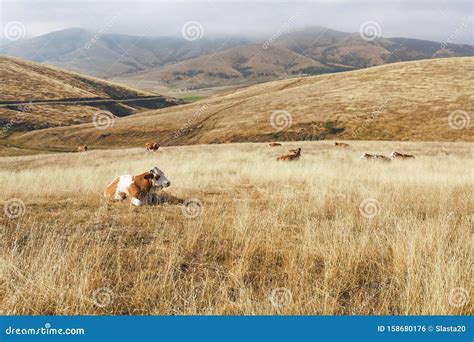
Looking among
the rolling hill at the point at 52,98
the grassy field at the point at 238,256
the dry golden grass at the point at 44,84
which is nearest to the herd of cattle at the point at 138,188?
the grassy field at the point at 238,256

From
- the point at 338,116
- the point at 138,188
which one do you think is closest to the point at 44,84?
the point at 338,116

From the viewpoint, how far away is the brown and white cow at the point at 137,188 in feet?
33.9

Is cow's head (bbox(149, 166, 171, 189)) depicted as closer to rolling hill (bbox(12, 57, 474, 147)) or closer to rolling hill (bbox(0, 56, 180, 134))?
rolling hill (bbox(12, 57, 474, 147))

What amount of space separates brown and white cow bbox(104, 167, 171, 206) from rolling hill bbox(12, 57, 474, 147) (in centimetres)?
4241

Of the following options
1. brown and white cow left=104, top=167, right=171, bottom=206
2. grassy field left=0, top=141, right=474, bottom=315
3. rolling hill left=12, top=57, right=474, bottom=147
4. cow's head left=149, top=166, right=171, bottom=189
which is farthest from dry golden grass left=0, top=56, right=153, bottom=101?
grassy field left=0, top=141, right=474, bottom=315

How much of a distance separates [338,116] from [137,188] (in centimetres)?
4955

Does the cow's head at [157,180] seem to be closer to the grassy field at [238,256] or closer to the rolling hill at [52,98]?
the grassy field at [238,256]

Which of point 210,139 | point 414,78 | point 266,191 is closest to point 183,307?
point 266,191

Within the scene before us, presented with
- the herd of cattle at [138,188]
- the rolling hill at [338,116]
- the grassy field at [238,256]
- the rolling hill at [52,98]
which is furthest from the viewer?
the rolling hill at [52,98]

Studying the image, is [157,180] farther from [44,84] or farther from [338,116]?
[44,84]

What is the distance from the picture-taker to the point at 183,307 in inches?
179

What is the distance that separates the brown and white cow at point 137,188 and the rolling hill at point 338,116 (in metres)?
42.4

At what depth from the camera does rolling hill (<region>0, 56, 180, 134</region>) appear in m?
96.1

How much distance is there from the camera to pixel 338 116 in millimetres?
56625
